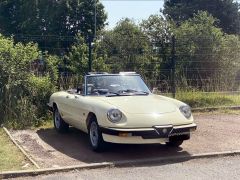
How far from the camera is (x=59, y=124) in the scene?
31.9ft

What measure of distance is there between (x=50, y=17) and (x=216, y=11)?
1809 cm

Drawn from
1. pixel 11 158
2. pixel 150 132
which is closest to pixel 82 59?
pixel 11 158

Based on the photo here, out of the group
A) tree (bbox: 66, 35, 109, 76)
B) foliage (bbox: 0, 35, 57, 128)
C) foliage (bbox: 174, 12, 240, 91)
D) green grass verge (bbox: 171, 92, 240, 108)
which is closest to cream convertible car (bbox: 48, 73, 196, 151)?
foliage (bbox: 0, 35, 57, 128)

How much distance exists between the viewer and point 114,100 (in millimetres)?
7832

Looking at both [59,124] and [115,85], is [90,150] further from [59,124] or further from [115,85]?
[59,124]

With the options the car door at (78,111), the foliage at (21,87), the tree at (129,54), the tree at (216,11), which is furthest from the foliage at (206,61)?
the tree at (216,11)

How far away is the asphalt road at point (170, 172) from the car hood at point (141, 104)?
3.45ft

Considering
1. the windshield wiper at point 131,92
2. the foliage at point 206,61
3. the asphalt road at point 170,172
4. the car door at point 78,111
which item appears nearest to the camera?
the asphalt road at point 170,172

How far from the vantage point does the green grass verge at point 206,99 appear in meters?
13.3

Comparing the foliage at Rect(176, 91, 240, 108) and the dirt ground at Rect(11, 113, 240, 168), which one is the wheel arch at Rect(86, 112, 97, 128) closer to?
the dirt ground at Rect(11, 113, 240, 168)

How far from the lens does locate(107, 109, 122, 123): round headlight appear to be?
23.6 ft

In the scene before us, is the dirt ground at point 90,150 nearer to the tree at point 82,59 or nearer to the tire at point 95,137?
the tire at point 95,137

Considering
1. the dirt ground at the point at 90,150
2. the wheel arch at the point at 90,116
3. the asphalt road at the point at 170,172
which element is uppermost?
the wheel arch at the point at 90,116

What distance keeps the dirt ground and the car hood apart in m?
0.77
